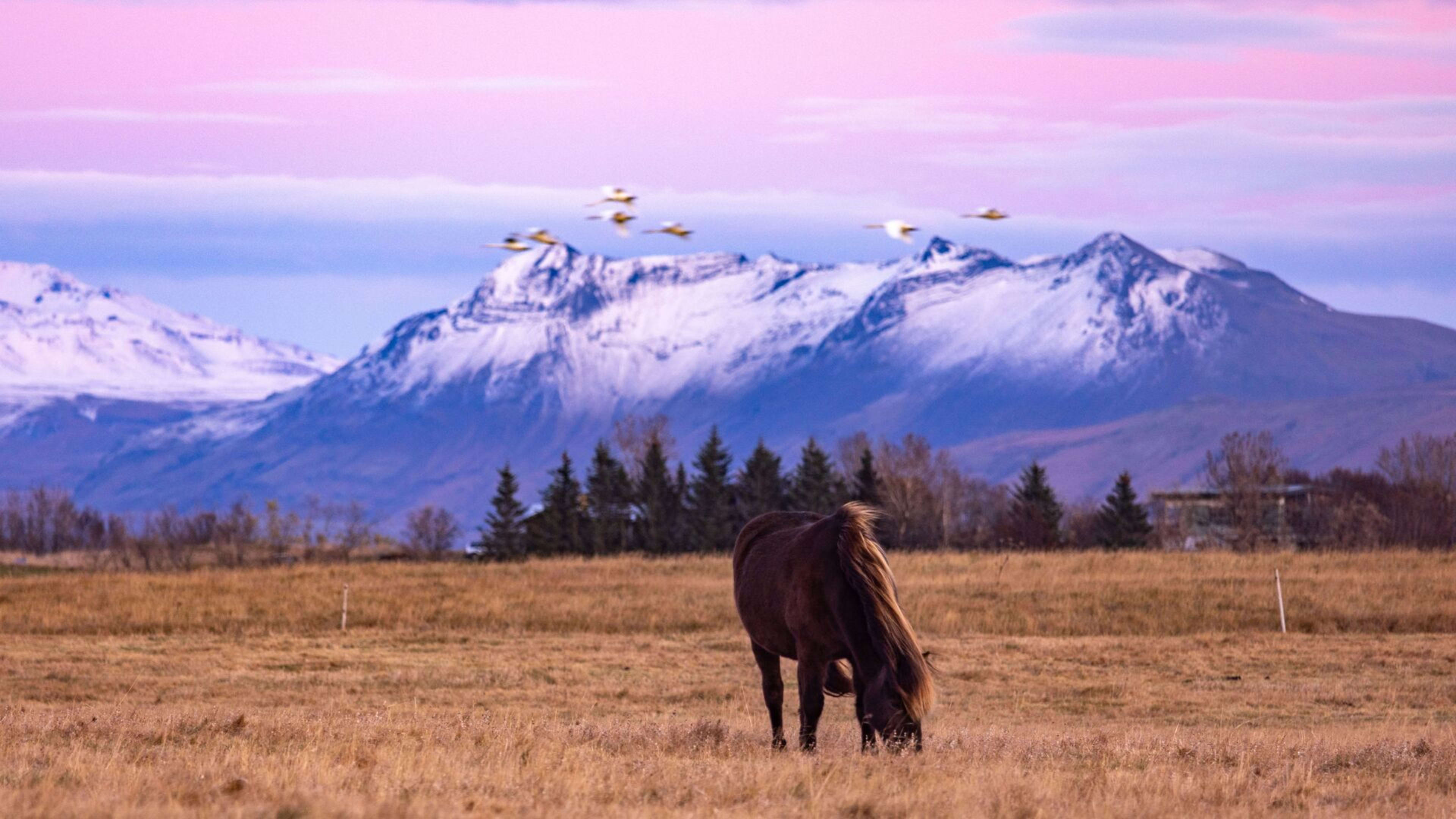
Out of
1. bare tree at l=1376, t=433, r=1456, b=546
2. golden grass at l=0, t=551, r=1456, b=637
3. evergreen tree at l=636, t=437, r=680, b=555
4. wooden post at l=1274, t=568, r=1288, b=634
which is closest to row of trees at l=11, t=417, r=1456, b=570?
evergreen tree at l=636, t=437, r=680, b=555

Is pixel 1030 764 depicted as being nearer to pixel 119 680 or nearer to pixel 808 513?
pixel 808 513

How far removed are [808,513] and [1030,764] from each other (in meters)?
4.36

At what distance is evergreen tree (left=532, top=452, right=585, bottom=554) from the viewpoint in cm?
9306

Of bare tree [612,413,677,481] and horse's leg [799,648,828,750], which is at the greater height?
bare tree [612,413,677,481]

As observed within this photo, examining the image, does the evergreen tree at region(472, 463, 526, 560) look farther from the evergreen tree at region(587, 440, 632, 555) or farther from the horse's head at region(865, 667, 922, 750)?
the horse's head at region(865, 667, 922, 750)

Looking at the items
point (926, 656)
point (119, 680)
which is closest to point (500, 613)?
point (119, 680)

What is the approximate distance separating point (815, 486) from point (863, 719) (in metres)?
83.9

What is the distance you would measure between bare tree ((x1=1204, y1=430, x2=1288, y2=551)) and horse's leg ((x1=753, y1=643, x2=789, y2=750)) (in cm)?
6299

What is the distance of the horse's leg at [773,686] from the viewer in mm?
14391

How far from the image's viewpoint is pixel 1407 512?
90312mm

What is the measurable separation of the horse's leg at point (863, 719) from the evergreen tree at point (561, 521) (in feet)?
259

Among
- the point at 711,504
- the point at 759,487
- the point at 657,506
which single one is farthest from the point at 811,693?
the point at 759,487

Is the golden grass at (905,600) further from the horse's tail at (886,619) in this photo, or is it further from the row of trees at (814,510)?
the row of trees at (814,510)

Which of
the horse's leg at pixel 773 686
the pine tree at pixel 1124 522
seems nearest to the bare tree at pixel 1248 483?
the pine tree at pixel 1124 522
